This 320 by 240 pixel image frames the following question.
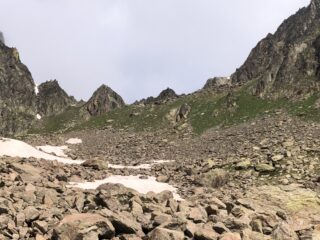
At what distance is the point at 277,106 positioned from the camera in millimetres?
70438

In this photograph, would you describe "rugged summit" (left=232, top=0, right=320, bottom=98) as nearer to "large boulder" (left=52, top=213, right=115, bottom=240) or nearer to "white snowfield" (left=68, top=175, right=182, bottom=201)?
"white snowfield" (left=68, top=175, right=182, bottom=201)

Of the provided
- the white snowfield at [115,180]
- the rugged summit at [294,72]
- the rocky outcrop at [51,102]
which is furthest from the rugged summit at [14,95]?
the white snowfield at [115,180]

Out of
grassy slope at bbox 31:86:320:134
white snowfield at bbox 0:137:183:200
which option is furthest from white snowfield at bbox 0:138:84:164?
grassy slope at bbox 31:86:320:134

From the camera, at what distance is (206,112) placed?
81.6 metres

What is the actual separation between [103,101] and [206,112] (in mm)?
77081

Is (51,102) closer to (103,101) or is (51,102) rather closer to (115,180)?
(103,101)

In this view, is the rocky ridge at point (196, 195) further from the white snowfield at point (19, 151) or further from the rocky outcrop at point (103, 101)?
the rocky outcrop at point (103, 101)

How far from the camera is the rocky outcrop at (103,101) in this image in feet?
489

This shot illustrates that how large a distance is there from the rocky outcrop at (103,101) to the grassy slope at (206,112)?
41.8 m

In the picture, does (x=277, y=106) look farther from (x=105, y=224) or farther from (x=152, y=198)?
(x=105, y=224)

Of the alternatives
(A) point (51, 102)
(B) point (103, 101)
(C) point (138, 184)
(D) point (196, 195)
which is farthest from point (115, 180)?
(A) point (51, 102)

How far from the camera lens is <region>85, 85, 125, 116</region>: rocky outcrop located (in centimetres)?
14912

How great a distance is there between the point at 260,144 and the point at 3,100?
480 feet

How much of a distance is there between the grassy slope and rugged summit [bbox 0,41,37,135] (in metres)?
74.2
